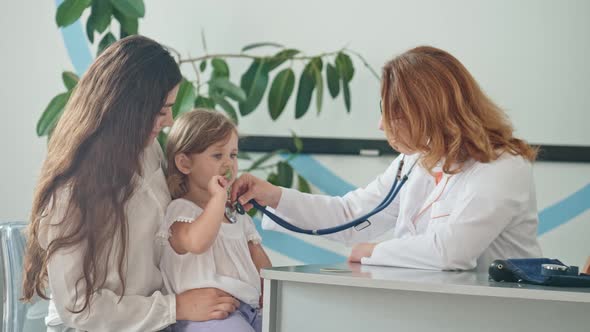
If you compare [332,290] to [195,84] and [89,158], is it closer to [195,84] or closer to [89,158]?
[89,158]

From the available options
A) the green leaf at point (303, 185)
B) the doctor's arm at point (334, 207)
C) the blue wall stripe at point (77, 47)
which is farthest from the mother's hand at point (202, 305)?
the blue wall stripe at point (77, 47)

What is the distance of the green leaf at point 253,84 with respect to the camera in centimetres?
355

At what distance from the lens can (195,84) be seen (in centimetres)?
385

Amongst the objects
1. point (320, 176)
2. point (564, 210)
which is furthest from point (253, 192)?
point (564, 210)

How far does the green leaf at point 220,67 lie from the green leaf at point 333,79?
452 millimetres

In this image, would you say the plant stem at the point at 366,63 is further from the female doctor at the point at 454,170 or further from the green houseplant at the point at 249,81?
the female doctor at the point at 454,170

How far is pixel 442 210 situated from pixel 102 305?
2.89 ft

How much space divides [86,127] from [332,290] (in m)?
0.67

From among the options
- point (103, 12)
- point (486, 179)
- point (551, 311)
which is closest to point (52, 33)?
point (103, 12)

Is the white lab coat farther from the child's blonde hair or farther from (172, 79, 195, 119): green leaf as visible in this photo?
(172, 79, 195, 119): green leaf

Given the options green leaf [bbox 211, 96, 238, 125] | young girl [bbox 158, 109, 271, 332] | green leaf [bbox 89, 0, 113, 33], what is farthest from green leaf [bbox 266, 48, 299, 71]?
young girl [bbox 158, 109, 271, 332]

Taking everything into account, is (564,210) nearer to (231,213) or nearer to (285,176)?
(285,176)

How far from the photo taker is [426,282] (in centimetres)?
157

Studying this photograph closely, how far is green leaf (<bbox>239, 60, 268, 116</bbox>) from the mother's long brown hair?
157 cm
